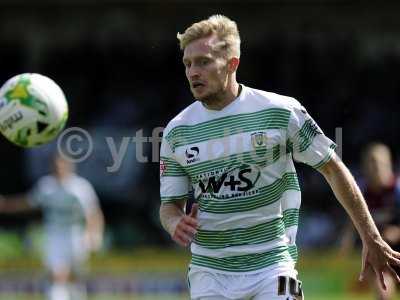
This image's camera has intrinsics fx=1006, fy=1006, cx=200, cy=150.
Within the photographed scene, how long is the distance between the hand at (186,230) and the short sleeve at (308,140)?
0.77 metres

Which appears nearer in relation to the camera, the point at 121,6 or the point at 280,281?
the point at 280,281

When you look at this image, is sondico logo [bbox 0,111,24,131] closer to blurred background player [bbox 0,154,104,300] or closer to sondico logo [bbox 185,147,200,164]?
sondico logo [bbox 185,147,200,164]

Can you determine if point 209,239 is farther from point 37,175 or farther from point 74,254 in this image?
point 37,175

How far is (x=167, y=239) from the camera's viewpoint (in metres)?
18.9

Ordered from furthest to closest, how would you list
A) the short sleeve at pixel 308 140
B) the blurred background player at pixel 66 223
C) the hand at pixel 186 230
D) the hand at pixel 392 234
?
the blurred background player at pixel 66 223 → the hand at pixel 392 234 → the short sleeve at pixel 308 140 → the hand at pixel 186 230

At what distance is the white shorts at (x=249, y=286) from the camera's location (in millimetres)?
5625

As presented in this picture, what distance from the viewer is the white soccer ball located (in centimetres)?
690

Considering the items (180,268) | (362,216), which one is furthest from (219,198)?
(180,268)

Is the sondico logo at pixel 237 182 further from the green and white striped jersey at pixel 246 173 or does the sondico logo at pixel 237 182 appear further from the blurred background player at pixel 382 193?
the blurred background player at pixel 382 193

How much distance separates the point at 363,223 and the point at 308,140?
573 mm

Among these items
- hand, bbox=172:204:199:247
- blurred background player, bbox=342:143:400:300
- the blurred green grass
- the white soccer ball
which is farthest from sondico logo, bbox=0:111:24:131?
the blurred green grass

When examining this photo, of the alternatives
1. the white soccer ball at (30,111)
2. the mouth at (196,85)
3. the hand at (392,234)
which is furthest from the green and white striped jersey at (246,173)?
the hand at (392,234)

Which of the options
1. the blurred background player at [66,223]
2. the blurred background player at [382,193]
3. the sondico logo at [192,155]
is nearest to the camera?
the sondico logo at [192,155]

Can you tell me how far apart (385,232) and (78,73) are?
1300 centimetres
